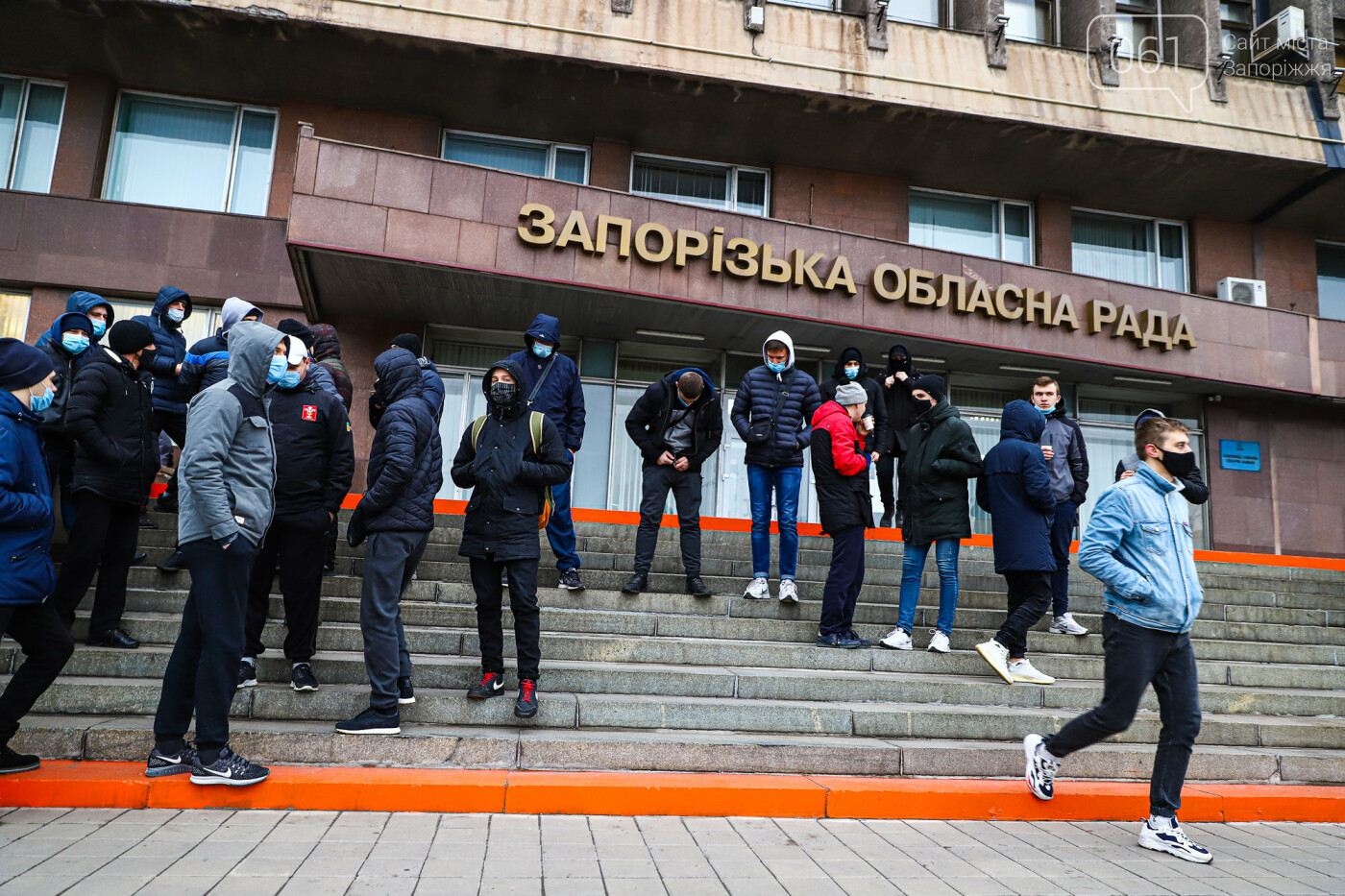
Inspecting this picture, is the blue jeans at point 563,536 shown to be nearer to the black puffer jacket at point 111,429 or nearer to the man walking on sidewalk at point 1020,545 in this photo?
Result: the black puffer jacket at point 111,429

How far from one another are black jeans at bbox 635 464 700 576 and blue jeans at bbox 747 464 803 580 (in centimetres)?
52

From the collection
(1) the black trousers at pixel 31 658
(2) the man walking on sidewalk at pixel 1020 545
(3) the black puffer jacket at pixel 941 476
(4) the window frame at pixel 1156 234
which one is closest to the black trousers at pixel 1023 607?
(2) the man walking on sidewalk at pixel 1020 545

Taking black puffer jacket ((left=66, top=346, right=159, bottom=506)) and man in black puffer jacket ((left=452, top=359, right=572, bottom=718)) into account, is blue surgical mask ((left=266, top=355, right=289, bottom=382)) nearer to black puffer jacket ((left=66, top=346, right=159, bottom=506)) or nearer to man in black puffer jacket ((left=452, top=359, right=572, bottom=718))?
man in black puffer jacket ((left=452, top=359, right=572, bottom=718))

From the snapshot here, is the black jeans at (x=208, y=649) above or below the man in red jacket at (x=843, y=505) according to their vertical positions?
below

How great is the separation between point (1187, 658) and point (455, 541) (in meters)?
6.07

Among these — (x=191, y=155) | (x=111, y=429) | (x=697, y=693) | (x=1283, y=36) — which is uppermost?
(x=1283, y=36)

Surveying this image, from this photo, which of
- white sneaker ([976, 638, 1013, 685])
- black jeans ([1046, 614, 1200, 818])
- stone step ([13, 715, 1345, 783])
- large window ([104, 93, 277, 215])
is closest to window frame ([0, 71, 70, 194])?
large window ([104, 93, 277, 215])

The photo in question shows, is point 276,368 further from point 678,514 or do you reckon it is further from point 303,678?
point 678,514

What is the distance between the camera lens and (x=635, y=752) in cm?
477

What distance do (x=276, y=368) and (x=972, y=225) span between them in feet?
46.3

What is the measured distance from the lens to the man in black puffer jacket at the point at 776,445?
7211mm

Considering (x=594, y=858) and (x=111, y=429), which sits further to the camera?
(x=111, y=429)

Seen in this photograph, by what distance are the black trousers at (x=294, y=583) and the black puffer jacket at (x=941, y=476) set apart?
420 centimetres

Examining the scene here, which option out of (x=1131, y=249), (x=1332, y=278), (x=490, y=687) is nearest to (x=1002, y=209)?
(x=1131, y=249)
